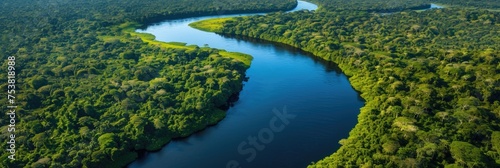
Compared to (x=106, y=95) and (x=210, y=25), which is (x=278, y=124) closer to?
(x=106, y=95)

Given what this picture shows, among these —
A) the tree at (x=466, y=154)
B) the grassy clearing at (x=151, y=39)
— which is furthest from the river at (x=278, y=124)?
the tree at (x=466, y=154)

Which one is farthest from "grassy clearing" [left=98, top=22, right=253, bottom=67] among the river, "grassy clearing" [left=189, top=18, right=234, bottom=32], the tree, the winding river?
the tree

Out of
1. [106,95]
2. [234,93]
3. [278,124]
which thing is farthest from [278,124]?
Answer: [106,95]

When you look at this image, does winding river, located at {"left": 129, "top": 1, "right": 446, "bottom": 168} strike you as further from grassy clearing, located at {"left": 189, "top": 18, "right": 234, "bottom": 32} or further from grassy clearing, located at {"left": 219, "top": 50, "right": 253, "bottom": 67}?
grassy clearing, located at {"left": 189, "top": 18, "right": 234, "bottom": 32}

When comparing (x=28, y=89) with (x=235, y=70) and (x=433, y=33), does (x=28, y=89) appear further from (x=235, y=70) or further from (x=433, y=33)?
(x=433, y=33)

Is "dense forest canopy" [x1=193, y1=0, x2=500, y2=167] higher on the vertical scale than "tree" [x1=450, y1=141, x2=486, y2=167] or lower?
higher

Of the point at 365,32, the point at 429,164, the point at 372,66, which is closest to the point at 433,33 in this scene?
the point at 365,32

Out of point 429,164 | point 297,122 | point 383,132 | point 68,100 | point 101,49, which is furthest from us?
point 101,49
